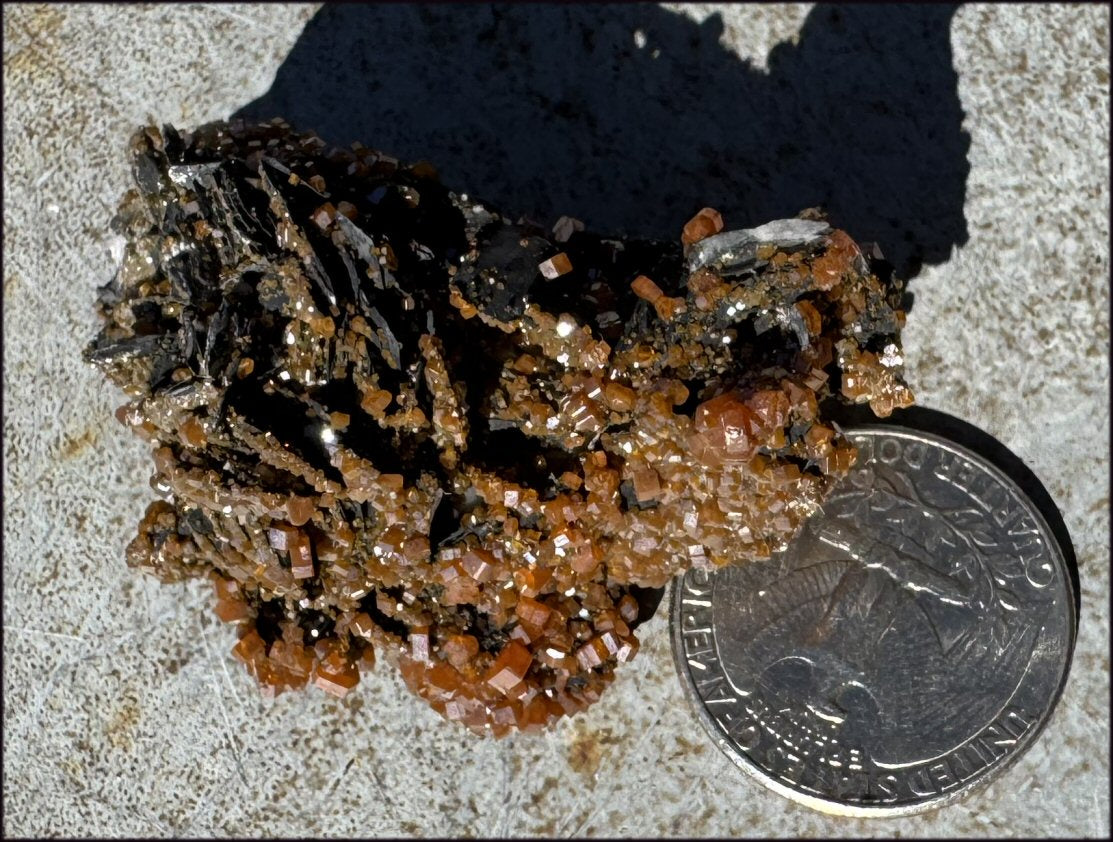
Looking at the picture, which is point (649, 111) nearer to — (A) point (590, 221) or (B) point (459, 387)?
(A) point (590, 221)

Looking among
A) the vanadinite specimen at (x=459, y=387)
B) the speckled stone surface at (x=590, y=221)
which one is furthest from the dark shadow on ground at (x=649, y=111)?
the vanadinite specimen at (x=459, y=387)

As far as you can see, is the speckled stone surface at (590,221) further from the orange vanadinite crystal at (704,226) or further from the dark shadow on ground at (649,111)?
the orange vanadinite crystal at (704,226)

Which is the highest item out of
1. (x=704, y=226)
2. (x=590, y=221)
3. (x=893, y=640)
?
(x=704, y=226)

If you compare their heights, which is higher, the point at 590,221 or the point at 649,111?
the point at 649,111

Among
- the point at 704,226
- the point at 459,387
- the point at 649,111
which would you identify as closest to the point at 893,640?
the point at 704,226

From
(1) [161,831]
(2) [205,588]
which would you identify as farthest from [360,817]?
(2) [205,588]

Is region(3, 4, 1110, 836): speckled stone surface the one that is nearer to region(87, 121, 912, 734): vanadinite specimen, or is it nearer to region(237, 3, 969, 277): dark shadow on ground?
region(237, 3, 969, 277): dark shadow on ground

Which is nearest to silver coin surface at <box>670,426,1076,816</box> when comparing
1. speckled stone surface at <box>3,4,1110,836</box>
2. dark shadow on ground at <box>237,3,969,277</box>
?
speckled stone surface at <box>3,4,1110,836</box>
